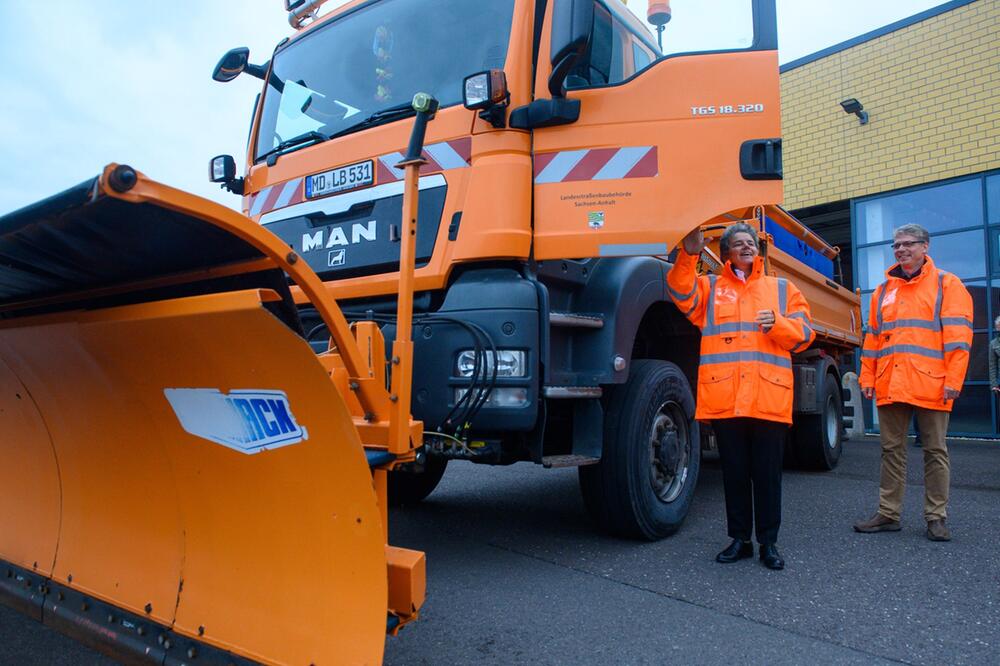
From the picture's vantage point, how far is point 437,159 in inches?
139

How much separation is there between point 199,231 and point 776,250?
17.0 ft

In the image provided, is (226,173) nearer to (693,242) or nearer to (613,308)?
(613,308)

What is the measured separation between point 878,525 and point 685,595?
1.86m

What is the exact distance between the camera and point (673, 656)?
2.58 m

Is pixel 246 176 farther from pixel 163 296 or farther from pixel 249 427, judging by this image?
pixel 249 427

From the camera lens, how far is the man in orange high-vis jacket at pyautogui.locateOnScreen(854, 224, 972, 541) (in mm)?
4176

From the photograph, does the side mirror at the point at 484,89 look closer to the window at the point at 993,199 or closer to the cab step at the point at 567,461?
the cab step at the point at 567,461

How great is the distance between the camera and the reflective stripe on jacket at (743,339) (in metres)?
3.57

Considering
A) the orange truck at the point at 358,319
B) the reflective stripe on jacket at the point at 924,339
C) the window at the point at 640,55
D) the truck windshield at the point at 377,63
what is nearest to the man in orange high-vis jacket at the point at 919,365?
the reflective stripe on jacket at the point at 924,339

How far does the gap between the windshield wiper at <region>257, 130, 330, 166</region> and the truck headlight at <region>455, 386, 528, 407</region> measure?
1.78 meters

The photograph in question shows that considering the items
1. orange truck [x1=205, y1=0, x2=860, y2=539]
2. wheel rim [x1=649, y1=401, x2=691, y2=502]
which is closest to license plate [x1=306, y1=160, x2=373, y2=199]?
orange truck [x1=205, y1=0, x2=860, y2=539]

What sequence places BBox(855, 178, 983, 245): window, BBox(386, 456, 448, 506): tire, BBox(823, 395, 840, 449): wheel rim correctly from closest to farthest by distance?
BBox(386, 456, 448, 506): tire, BBox(823, 395, 840, 449): wheel rim, BBox(855, 178, 983, 245): window

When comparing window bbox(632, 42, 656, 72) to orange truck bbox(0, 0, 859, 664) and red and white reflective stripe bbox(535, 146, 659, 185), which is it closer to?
orange truck bbox(0, 0, 859, 664)

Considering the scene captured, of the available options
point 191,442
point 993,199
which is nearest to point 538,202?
Result: point 191,442
